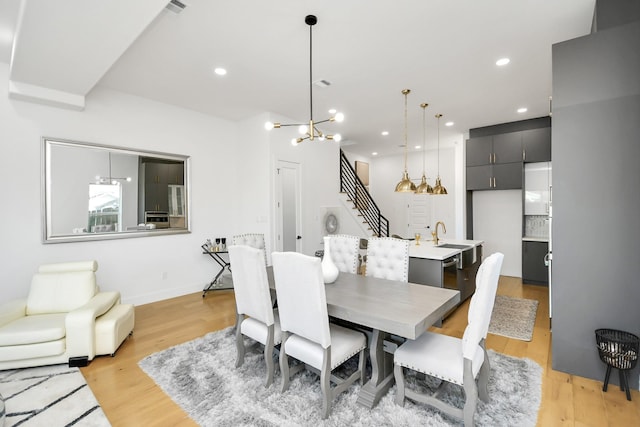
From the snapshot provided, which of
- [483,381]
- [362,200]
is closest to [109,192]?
[483,381]

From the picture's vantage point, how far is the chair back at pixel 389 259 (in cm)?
297

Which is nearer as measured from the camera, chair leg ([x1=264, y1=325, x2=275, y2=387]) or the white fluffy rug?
the white fluffy rug

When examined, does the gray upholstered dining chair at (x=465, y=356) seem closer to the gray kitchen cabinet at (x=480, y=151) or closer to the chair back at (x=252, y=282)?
the chair back at (x=252, y=282)

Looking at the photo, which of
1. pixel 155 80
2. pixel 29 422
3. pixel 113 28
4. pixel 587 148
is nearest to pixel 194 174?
pixel 155 80

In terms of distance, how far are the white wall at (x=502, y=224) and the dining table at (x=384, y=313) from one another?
451 cm

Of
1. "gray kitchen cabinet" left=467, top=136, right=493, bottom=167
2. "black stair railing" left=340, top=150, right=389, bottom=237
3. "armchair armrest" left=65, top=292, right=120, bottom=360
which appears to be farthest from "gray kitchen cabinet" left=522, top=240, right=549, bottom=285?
"armchair armrest" left=65, top=292, right=120, bottom=360

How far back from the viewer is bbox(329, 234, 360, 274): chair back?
133 inches

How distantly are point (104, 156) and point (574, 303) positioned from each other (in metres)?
5.44

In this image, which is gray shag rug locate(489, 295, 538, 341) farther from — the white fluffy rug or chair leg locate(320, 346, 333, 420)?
the white fluffy rug

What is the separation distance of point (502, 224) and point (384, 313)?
533 centimetres

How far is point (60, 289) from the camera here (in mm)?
3084

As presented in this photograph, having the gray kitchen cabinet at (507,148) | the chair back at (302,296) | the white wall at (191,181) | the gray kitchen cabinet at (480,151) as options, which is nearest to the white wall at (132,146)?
the white wall at (191,181)

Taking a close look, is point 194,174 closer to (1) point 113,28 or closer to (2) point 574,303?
(1) point 113,28

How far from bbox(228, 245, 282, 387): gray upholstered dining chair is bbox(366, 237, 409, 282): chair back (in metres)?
1.17
